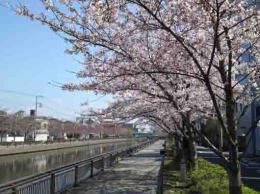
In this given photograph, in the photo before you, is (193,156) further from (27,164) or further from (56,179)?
(27,164)

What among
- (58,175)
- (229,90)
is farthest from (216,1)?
(58,175)

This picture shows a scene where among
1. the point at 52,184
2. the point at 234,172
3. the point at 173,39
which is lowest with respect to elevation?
the point at 52,184

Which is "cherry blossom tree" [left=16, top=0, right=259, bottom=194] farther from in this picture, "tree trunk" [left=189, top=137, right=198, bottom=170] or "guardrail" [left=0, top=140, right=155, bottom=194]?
"tree trunk" [left=189, top=137, right=198, bottom=170]

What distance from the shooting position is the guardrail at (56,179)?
34.8 feet

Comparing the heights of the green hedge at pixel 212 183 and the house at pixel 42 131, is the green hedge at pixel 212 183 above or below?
below

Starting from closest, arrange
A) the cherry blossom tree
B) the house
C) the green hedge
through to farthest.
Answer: the cherry blossom tree < the green hedge < the house

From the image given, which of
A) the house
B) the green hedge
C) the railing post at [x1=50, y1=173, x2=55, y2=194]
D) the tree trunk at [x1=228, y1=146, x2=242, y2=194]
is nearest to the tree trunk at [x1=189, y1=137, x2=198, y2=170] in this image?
the green hedge

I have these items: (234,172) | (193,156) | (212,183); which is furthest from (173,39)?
(193,156)

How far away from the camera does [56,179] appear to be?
46.5ft

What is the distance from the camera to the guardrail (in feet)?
34.8

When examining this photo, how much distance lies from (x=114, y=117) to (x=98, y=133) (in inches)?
5773

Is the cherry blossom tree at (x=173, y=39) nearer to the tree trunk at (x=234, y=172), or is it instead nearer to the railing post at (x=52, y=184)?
the tree trunk at (x=234, y=172)

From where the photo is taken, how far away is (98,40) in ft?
26.8

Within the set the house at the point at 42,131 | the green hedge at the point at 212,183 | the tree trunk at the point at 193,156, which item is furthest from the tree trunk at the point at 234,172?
the house at the point at 42,131
